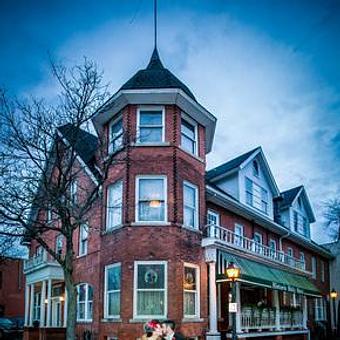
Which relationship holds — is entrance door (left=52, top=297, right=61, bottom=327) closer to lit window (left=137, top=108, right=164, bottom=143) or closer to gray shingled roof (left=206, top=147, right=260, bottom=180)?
gray shingled roof (left=206, top=147, right=260, bottom=180)

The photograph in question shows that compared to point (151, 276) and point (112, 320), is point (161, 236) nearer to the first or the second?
point (151, 276)

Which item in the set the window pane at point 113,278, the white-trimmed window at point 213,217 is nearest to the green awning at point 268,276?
the white-trimmed window at point 213,217

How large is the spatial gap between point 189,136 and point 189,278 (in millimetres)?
6211

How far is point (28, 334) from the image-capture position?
2572cm

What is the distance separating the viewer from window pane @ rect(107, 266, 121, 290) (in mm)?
19516

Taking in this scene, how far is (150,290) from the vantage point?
18.6m

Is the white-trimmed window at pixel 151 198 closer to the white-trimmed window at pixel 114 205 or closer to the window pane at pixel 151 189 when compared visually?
the window pane at pixel 151 189

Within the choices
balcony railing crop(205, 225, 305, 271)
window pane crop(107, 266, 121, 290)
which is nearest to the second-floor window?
balcony railing crop(205, 225, 305, 271)

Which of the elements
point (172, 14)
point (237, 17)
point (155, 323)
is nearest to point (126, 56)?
point (172, 14)

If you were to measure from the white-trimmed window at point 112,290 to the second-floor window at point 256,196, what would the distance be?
1063cm

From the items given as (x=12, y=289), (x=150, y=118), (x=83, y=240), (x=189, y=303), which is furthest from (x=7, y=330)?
(x=150, y=118)

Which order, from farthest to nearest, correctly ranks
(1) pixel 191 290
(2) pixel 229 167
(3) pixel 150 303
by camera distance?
(2) pixel 229 167
(1) pixel 191 290
(3) pixel 150 303

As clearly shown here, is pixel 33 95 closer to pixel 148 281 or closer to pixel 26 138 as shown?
pixel 26 138

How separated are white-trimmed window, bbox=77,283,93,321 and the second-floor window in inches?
407
